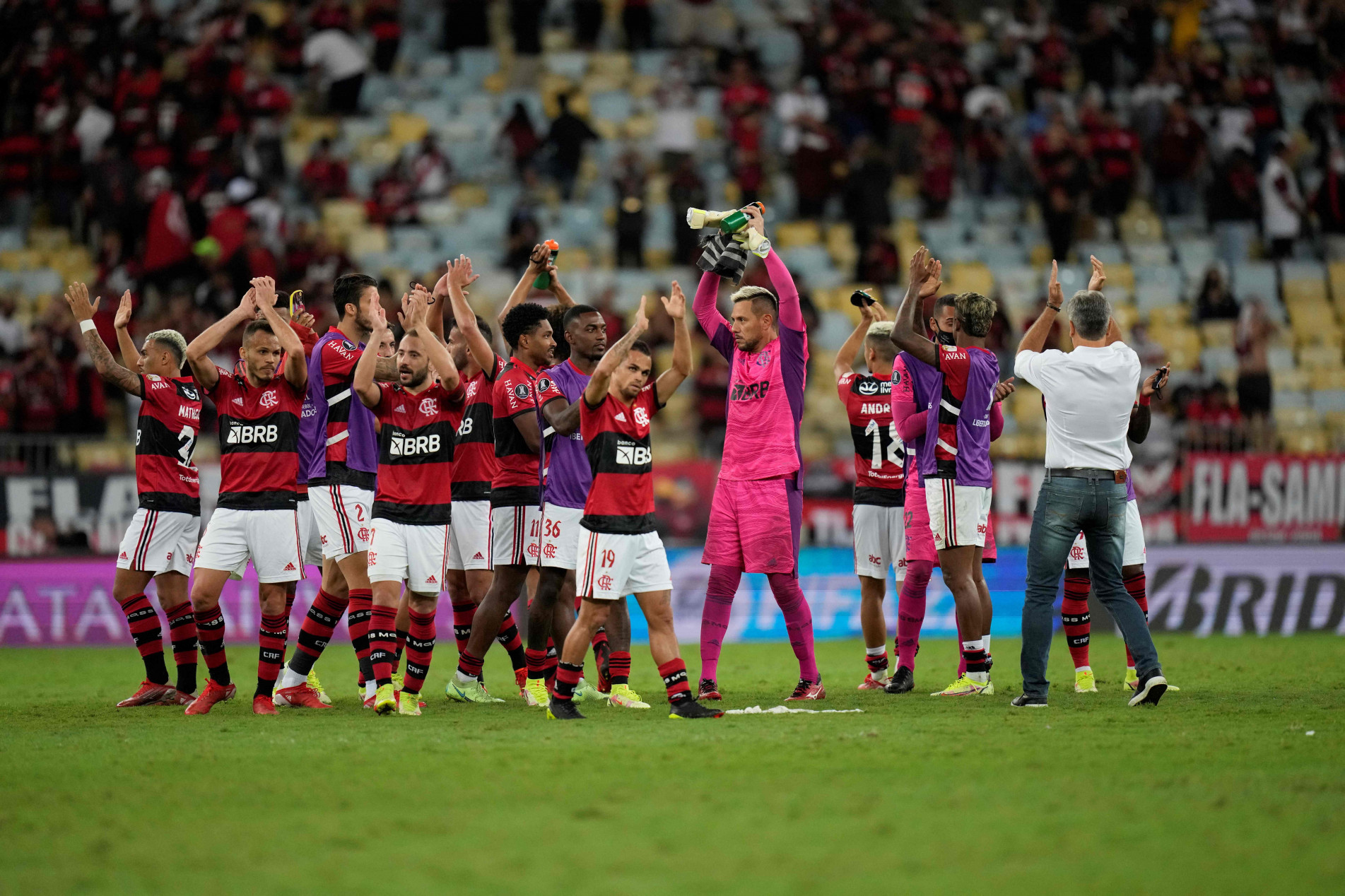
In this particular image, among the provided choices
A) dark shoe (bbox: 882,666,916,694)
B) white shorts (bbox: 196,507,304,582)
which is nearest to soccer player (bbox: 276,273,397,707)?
white shorts (bbox: 196,507,304,582)

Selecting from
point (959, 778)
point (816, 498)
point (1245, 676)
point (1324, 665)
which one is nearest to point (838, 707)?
point (959, 778)

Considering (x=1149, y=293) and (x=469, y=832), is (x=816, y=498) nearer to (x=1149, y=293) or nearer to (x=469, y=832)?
(x=1149, y=293)

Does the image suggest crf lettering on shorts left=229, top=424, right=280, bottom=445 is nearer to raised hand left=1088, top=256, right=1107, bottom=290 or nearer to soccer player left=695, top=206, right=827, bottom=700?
soccer player left=695, top=206, right=827, bottom=700

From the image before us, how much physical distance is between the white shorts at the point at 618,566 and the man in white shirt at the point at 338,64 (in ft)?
59.5

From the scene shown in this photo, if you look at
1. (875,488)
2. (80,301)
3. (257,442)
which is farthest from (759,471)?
(80,301)

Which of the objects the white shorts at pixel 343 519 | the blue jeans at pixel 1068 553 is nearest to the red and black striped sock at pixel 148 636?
the white shorts at pixel 343 519

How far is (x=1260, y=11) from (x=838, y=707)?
73.9ft

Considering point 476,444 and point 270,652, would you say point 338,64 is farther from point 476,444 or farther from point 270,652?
point 270,652

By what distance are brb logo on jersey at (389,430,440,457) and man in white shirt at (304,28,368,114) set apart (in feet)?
55.8

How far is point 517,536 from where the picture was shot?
1008 centimetres

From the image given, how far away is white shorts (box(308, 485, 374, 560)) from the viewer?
10.1 metres

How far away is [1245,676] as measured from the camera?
1177 cm

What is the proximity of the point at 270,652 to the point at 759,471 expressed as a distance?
11.7 ft

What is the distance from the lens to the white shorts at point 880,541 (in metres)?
11.1
